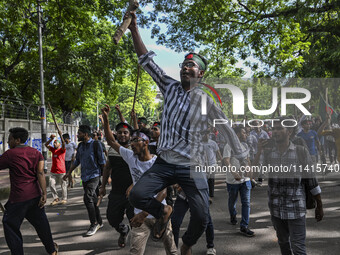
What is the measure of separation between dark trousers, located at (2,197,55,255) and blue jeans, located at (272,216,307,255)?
2979mm

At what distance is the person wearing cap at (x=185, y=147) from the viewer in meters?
3.13

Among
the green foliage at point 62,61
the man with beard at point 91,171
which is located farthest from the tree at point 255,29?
the man with beard at point 91,171

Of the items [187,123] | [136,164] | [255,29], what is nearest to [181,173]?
[187,123]

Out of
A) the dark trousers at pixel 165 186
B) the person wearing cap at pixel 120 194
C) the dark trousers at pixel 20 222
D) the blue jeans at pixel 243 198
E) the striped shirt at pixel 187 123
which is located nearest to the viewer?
the dark trousers at pixel 165 186

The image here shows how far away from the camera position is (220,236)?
225 inches

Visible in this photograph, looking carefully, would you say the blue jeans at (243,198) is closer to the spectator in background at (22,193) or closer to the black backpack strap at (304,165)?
the black backpack strap at (304,165)

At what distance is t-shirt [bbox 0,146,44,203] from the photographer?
4.57 metres

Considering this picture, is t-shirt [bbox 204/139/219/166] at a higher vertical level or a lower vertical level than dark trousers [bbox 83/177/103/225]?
higher

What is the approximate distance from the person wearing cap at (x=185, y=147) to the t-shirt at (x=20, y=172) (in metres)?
2.19

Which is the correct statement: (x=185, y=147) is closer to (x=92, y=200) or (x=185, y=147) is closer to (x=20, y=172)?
(x=20, y=172)

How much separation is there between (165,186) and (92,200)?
3.46 meters

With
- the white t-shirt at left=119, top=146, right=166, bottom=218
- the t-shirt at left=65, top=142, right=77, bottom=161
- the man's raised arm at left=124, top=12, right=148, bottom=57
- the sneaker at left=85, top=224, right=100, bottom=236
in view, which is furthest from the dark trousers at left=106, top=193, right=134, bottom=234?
the t-shirt at left=65, top=142, right=77, bottom=161

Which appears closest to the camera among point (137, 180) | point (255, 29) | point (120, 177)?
point (137, 180)

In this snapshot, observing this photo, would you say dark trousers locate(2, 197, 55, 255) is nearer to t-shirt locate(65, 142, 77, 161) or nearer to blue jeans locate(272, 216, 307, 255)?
blue jeans locate(272, 216, 307, 255)
